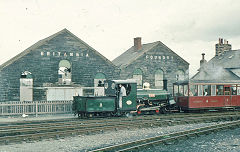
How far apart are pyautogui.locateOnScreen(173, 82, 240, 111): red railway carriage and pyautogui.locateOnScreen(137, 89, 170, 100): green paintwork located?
1295 millimetres

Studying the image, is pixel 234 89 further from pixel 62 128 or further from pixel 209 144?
pixel 62 128

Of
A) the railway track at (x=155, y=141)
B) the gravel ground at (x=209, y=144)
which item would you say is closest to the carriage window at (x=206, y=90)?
the railway track at (x=155, y=141)

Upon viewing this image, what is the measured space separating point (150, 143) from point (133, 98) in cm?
819

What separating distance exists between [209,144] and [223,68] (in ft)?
129

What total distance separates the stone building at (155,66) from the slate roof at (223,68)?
501 inches

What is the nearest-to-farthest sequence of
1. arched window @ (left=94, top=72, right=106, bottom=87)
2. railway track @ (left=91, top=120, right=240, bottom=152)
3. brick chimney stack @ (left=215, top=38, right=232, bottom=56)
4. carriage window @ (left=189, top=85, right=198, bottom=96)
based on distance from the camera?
1. railway track @ (left=91, top=120, right=240, bottom=152)
2. carriage window @ (left=189, top=85, right=198, bottom=96)
3. arched window @ (left=94, top=72, right=106, bottom=87)
4. brick chimney stack @ (left=215, top=38, right=232, bottom=56)

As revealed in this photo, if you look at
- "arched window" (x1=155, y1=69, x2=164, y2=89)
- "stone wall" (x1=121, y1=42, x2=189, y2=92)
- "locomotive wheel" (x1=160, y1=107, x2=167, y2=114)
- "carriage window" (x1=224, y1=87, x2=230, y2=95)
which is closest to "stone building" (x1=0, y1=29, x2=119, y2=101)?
"stone wall" (x1=121, y1=42, x2=189, y2=92)

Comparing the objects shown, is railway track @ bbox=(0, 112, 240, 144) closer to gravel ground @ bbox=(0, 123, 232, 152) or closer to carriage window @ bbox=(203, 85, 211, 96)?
gravel ground @ bbox=(0, 123, 232, 152)

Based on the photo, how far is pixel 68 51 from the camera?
90.5 feet

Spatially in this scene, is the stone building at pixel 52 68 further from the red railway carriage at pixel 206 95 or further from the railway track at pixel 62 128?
the railway track at pixel 62 128

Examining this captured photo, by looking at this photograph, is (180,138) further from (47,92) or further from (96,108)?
(47,92)

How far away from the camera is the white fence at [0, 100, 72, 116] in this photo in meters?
20.9

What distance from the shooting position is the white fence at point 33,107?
20.9 meters

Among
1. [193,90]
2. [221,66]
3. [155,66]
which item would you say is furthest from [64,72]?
[221,66]
